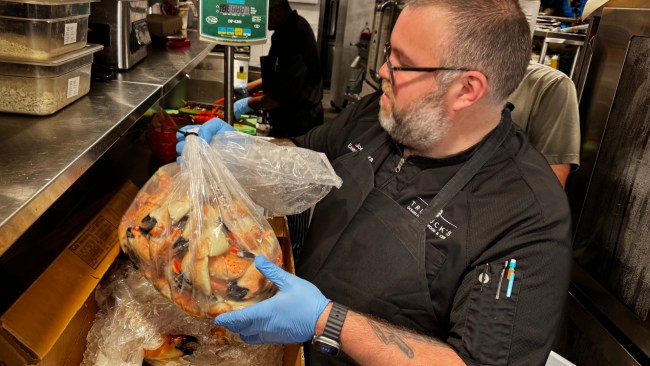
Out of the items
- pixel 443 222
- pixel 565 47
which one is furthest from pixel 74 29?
pixel 565 47

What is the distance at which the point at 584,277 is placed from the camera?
199 centimetres

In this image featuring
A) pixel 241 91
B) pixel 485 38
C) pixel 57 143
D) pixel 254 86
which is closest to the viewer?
pixel 57 143

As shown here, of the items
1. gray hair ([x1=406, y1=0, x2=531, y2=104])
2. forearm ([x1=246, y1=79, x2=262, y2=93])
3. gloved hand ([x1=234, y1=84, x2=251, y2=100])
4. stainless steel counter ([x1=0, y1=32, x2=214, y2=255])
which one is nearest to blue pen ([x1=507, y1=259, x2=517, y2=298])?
gray hair ([x1=406, y1=0, x2=531, y2=104])

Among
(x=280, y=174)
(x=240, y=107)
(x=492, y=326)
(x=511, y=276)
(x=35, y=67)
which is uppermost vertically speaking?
(x=35, y=67)

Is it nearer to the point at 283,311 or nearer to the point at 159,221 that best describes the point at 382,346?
the point at 283,311

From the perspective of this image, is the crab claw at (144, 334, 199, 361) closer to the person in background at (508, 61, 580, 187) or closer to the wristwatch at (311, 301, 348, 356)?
the wristwatch at (311, 301, 348, 356)

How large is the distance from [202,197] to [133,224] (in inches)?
8.1

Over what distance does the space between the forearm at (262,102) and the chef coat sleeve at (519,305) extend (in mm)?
2934

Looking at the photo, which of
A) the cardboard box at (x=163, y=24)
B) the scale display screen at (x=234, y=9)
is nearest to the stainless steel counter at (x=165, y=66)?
the cardboard box at (x=163, y=24)

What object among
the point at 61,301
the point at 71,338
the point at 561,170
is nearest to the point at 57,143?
the point at 61,301

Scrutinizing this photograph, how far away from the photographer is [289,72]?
372 centimetres

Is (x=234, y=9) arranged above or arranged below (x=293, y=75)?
above

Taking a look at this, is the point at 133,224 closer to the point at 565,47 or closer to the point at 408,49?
the point at 408,49

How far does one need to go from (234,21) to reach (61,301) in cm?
121
